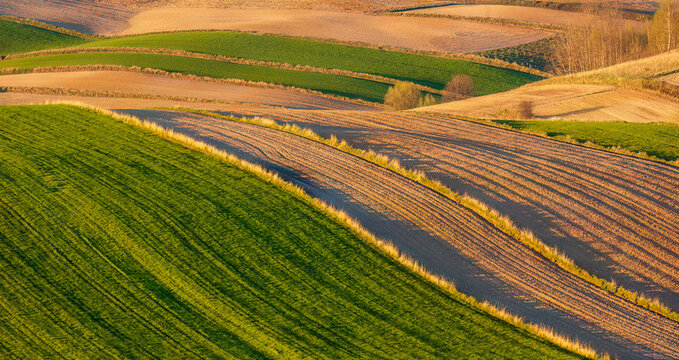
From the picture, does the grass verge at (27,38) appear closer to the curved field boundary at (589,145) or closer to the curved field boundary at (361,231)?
the curved field boundary at (361,231)

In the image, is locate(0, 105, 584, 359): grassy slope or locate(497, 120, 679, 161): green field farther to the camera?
locate(497, 120, 679, 161): green field

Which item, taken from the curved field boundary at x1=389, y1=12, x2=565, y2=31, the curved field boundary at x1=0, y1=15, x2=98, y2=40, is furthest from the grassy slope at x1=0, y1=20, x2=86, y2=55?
the curved field boundary at x1=389, y1=12, x2=565, y2=31

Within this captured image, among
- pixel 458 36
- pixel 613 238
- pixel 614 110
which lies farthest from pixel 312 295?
pixel 458 36

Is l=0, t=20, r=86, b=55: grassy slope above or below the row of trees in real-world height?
below

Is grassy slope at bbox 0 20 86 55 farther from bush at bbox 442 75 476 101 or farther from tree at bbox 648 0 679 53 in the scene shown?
tree at bbox 648 0 679 53

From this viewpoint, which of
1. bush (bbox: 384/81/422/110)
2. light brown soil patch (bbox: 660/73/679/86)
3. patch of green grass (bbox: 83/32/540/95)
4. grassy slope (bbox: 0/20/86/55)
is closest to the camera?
light brown soil patch (bbox: 660/73/679/86)

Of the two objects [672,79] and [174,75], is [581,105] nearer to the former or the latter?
[672,79]

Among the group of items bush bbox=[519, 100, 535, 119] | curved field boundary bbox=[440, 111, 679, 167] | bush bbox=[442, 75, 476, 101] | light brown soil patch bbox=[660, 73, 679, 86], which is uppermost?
light brown soil patch bbox=[660, 73, 679, 86]

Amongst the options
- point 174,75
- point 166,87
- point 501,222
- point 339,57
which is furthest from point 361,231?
point 339,57
